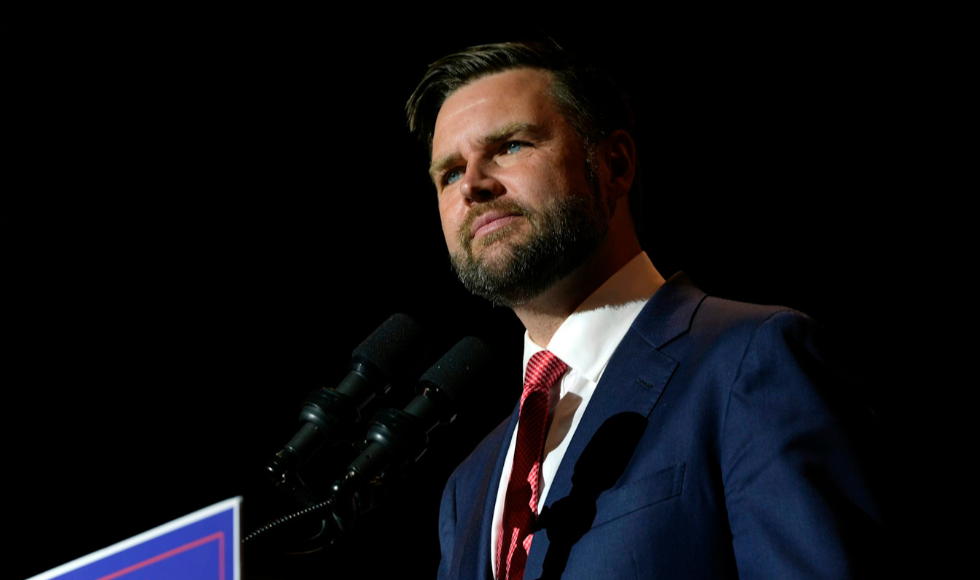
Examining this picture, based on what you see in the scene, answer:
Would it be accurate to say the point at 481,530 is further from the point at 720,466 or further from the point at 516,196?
the point at 516,196

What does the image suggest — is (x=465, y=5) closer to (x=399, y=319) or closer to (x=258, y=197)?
(x=258, y=197)

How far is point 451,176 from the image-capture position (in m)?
1.87

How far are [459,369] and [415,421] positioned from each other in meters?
0.17

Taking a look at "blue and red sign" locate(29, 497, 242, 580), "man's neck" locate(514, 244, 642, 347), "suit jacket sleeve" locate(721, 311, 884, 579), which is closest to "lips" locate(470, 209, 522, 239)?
"man's neck" locate(514, 244, 642, 347)

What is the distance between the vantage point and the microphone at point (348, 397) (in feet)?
3.93

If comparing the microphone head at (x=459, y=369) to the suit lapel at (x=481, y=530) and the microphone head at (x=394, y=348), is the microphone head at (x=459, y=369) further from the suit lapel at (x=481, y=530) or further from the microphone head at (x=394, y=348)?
the suit lapel at (x=481, y=530)

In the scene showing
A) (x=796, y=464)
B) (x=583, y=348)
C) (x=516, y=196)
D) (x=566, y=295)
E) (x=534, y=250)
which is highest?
(x=516, y=196)

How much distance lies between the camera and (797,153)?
9.48 feet

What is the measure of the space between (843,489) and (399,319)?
742mm

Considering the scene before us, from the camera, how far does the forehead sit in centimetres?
181

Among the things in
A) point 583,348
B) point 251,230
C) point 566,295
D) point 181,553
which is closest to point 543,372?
point 583,348

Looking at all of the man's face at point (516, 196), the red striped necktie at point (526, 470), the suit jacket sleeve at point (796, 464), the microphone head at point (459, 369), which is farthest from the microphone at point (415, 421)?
the suit jacket sleeve at point (796, 464)

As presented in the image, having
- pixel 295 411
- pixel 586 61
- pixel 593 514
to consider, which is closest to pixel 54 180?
pixel 295 411

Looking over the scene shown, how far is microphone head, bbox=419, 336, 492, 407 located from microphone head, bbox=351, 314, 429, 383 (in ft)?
0.14
